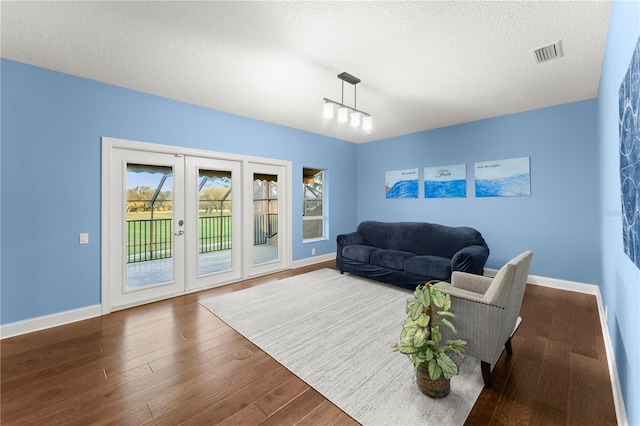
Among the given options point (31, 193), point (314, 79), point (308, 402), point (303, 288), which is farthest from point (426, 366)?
point (31, 193)

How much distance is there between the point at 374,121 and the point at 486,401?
4.19 metres

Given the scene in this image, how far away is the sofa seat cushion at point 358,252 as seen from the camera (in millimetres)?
4305

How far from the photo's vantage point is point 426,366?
170 centimetres

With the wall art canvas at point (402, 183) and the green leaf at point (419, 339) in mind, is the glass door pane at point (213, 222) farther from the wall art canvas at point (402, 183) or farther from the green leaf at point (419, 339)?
the green leaf at point (419, 339)

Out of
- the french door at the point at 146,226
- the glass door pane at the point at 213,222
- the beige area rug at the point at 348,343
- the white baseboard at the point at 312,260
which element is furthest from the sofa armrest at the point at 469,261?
the french door at the point at 146,226

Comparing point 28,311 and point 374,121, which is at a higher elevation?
point 374,121

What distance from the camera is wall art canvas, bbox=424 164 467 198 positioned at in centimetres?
480

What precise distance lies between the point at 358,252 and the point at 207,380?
2937 mm

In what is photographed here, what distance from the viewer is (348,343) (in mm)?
2398

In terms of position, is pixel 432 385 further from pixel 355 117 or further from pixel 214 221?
pixel 214 221

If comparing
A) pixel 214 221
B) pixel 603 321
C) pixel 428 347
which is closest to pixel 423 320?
pixel 428 347

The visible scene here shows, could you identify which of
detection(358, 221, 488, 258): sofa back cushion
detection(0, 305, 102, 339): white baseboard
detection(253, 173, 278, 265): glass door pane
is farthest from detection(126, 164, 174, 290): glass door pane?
detection(358, 221, 488, 258): sofa back cushion

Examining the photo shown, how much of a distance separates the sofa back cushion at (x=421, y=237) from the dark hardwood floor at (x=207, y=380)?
1.33 meters

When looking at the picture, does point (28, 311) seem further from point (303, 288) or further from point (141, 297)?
point (303, 288)
